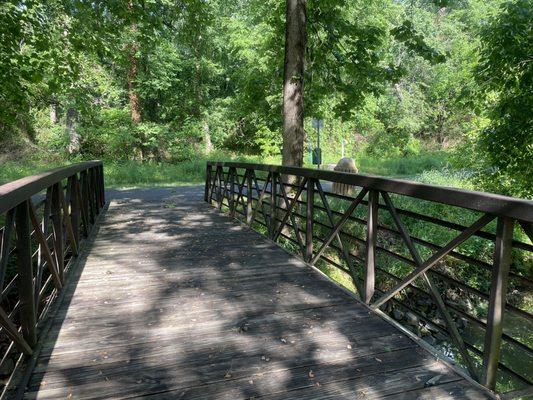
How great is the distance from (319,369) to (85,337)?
1682 mm

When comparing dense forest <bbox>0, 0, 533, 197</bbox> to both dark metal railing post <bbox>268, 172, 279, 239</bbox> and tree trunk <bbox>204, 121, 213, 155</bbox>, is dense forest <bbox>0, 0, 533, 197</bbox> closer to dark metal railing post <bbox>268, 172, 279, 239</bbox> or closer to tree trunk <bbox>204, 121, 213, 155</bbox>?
tree trunk <bbox>204, 121, 213, 155</bbox>

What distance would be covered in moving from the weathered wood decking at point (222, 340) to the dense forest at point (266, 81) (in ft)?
13.1

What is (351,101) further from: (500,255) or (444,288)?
(500,255)

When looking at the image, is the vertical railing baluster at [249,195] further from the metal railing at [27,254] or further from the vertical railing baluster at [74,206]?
the metal railing at [27,254]

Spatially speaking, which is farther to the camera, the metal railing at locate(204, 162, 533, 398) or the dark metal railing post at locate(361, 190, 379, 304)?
the dark metal railing post at locate(361, 190, 379, 304)

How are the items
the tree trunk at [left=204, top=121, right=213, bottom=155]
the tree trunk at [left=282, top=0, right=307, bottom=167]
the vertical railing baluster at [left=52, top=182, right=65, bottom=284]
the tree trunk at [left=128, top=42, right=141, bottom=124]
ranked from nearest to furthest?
the vertical railing baluster at [left=52, top=182, right=65, bottom=284] < the tree trunk at [left=282, top=0, right=307, bottom=167] < the tree trunk at [left=128, top=42, right=141, bottom=124] < the tree trunk at [left=204, top=121, right=213, bottom=155]

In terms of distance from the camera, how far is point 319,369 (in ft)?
8.56

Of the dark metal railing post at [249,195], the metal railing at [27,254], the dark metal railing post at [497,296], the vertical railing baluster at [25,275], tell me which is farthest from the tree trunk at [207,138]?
the dark metal railing post at [497,296]

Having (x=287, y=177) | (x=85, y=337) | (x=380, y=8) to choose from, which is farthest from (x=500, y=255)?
(x=380, y=8)

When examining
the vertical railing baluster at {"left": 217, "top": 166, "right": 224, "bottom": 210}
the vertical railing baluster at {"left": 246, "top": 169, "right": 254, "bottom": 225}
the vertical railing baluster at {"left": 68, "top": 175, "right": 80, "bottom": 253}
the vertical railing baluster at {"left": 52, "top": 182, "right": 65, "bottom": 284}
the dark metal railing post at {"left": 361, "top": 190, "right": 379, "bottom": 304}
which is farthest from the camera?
the vertical railing baluster at {"left": 217, "top": 166, "right": 224, "bottom": 210}

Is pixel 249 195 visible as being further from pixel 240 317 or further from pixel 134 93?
pixel 134 93

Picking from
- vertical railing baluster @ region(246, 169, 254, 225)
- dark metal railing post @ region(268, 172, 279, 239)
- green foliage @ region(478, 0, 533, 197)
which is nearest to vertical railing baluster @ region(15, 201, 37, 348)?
dark metal railing post @ region(268, 172, 279, 239)

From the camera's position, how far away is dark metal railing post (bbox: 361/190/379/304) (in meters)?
3.58

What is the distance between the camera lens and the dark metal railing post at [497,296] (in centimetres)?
225
